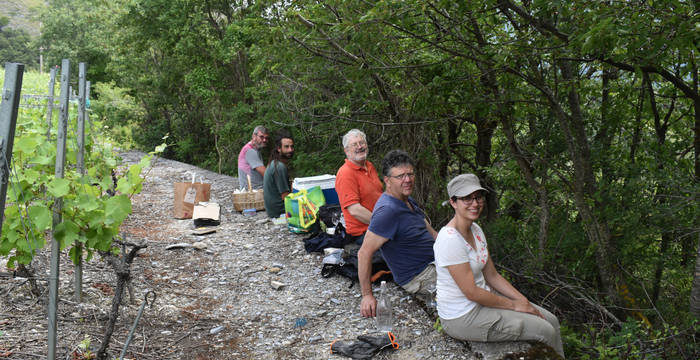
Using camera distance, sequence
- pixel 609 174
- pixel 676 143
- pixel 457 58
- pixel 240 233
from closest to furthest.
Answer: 1. pixel 457 58
2. pixel 609 174
3. pixel 676 143
4. pixel 240 233

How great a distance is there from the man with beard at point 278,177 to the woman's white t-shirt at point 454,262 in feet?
14.7

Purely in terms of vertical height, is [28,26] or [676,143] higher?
[28,26]

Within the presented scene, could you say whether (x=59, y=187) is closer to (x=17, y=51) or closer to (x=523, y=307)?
(x=523, y=307)

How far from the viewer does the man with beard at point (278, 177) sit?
8000mm

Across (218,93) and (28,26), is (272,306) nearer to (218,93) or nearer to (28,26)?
(218,93)

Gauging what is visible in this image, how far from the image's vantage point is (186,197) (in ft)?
29.2

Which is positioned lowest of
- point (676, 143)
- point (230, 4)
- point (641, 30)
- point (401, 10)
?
point (676, 143)

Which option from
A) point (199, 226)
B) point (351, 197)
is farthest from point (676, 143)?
point (199, 226)

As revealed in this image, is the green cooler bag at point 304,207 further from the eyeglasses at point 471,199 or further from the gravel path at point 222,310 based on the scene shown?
the eyeglasses at point 471,199

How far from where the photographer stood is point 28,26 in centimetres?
18925

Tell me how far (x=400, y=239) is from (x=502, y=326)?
1.19 metres

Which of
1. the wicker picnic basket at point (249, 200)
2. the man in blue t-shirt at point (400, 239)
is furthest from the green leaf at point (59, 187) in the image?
the wicker picnic basket at point (249, 200)

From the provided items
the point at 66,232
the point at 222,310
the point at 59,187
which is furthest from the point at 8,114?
the point at 222,310

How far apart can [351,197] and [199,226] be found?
12.1 feet
